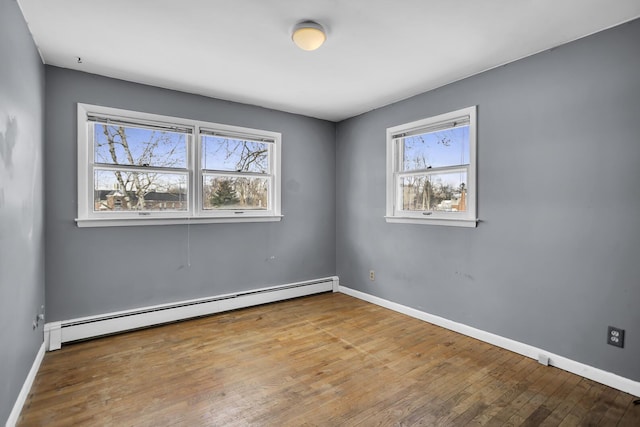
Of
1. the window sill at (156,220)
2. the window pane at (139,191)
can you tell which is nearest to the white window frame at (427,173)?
the window sill at (156,220)

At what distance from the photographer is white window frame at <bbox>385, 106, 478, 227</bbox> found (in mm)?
3094

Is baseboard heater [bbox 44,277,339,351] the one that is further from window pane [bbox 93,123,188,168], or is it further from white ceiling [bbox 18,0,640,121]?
white ceiling [bbox 18,0,640,121]

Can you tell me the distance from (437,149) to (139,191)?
319cm

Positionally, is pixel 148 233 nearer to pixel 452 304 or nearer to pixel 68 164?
pixel 68 164

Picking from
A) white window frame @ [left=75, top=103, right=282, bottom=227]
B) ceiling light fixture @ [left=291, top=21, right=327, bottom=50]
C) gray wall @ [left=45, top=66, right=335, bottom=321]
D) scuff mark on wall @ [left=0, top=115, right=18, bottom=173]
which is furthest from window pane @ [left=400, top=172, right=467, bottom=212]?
scuff mark on wall @ [left=0, top=115, right=18, bottom=173]

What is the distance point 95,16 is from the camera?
217cm

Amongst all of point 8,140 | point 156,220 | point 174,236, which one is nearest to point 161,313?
point 174,236

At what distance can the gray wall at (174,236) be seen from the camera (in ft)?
9.65

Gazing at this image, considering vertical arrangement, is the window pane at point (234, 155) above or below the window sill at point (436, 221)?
above

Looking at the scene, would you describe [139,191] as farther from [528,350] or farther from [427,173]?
[528,350]

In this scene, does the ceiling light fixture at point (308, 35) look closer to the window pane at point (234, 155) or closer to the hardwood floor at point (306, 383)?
the window pane at point (234, 155)

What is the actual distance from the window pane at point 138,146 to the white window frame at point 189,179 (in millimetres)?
72

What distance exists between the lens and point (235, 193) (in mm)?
4016

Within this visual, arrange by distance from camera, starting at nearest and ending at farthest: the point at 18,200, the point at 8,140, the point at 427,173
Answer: the point at 8,140
the point at 18,200
the point at 427,173
